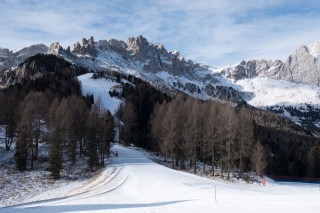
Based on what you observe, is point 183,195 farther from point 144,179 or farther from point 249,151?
point 249,151

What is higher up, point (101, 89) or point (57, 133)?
point (101, 89)

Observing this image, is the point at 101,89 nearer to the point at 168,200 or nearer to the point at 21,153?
the point at 21,153

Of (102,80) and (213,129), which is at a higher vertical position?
(102,80)

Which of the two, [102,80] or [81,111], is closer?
[81,111]

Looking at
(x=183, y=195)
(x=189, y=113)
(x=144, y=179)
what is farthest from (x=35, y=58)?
(x=183, y=195)

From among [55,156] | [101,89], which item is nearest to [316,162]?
[55,156]

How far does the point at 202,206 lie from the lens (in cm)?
2667

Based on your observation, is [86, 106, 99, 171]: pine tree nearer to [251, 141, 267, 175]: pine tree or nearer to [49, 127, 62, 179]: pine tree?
[49, 127, 62, 179]: pine tree

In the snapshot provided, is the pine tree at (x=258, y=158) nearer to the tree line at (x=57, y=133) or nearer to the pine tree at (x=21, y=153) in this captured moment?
the tree line at (x=57, y=133)

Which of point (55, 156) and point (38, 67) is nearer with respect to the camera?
point (55, 156)

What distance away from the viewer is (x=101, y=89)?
155125mm

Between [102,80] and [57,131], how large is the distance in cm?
11109

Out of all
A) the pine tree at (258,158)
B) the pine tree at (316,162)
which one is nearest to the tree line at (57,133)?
the pine tree at (258,158)

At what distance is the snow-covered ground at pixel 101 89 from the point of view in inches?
5446
